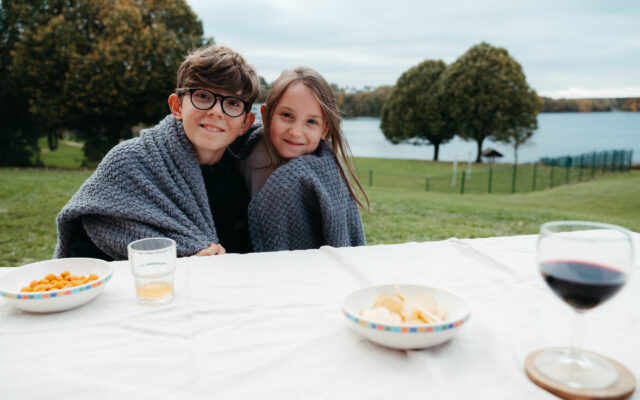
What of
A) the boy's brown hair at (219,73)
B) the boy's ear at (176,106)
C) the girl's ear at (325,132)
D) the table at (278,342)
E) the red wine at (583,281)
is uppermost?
the boy's brown hair at (219,73)

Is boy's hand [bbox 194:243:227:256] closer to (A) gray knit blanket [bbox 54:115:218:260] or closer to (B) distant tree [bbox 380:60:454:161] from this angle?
(A) gray knit blanket [bbox 54:115:218:260]

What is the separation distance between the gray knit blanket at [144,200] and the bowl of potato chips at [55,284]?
0.41m

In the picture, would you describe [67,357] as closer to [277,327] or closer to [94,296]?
[94,296]

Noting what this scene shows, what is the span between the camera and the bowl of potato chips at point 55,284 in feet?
3.76

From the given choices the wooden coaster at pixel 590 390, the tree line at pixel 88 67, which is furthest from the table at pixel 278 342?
the tree line at pixel 88 67

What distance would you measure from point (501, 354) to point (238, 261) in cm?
94

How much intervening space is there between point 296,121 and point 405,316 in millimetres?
1687

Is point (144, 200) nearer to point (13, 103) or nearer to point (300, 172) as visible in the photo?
point (300, 172)

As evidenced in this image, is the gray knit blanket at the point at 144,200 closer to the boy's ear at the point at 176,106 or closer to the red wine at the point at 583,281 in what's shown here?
the boy's ear at the point at 176,106

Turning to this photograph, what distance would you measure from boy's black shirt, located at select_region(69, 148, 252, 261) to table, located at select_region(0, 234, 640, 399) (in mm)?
993

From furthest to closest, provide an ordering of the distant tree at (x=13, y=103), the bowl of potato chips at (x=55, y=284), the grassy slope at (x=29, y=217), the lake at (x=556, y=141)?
the lake at (x=556, y=141) < the distant tree at (x=13, y=103) < the grassy slope at (x=29, y=217) < the bowl of potato chips at (x=55, y=284)

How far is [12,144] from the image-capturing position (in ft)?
54.6

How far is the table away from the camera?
2.84 ft

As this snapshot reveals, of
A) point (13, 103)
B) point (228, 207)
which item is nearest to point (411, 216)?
point (228, 207)
